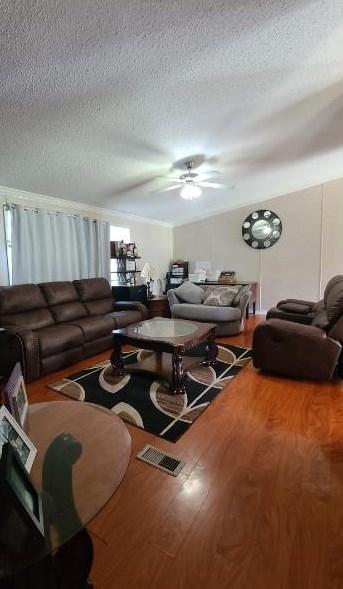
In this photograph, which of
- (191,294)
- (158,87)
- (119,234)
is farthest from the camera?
(119,234)

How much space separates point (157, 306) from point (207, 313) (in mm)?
993

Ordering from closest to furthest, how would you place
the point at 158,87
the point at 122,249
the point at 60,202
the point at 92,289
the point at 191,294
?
the point at 158,87 → the point at 60,202 → the point at 92,289 → the point at 191,294 → the point at 122,249

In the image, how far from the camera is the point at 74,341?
3047 mm

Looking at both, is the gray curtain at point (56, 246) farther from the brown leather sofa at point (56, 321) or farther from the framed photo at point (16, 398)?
the framed photo at point (16, 398)

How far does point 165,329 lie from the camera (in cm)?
293

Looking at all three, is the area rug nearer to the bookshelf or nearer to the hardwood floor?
the hardwood floor

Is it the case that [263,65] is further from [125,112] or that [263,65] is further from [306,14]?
[125,112]

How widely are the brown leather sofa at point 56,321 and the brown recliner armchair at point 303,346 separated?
1.88m

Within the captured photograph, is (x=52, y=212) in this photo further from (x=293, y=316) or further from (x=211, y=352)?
(x=293, y=316)

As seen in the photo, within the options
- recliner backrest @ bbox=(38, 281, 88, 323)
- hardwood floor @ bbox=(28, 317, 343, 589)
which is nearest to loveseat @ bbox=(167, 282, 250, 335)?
recliner backrest @ bbox=(38, 281, 88, 323)

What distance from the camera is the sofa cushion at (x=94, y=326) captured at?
3.23 m

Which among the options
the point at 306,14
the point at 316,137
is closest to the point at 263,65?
the point at 306,14

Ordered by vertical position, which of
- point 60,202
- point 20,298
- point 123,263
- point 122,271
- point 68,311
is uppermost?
point 60,202

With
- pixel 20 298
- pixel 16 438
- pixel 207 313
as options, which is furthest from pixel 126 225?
pixel 16 438
